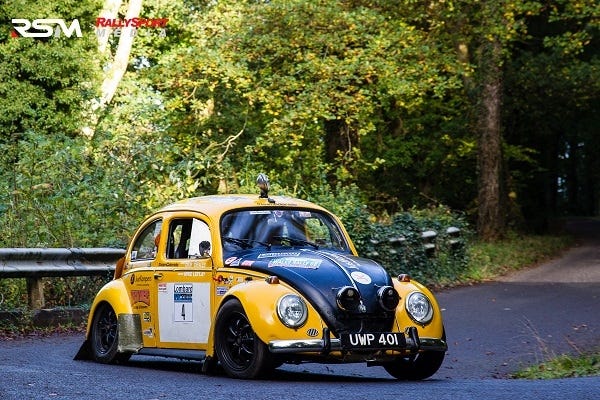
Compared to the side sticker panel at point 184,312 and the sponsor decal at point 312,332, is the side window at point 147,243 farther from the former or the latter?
the sponsor decal at point 312,332

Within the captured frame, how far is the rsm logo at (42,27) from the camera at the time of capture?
3969 cm

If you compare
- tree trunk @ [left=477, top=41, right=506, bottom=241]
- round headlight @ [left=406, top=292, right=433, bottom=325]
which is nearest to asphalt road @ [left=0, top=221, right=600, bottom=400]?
round headlight @ [left=406, top=292, right=433, bottom=325]

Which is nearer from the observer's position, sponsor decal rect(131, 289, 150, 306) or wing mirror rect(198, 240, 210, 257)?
wing mirror rect(198, 240, 210, 257)

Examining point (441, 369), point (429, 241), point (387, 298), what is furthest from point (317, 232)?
point (429, 241)

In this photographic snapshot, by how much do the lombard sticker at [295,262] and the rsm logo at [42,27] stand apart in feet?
100

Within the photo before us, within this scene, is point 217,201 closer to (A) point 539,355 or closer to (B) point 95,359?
(B) point 95,359

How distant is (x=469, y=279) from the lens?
24.8 metres

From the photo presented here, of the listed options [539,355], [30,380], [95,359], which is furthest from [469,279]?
[30,380]

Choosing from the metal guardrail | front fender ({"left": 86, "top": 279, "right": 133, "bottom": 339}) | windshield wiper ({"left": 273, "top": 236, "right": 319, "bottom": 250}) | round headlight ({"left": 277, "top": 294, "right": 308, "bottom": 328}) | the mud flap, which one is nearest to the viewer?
round headlight ({"left": 277, "top": 294, "right": 308, "bottom": 328})

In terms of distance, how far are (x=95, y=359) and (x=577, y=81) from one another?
27774mm

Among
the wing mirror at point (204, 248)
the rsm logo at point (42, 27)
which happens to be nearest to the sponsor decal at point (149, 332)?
the wing mirror at point (204, 248)

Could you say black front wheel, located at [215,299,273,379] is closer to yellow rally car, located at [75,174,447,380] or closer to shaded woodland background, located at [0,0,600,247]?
yellow rally car, located at [75,174,447,380]

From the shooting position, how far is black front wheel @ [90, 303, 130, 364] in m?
12.2

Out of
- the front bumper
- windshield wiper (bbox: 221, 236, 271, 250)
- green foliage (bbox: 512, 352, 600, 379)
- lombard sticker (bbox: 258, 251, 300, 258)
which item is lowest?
green foliage (bbox: 512, 352, 600, 379)
